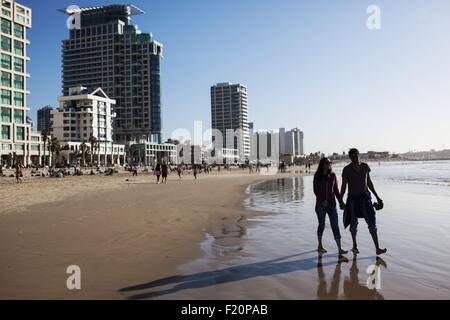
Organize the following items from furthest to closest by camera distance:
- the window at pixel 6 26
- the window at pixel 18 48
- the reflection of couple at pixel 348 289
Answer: the window at pixel 18 48
the window at pixel 6 26
the reflection of couple at pixel 348 289

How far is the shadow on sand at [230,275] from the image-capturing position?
548cm

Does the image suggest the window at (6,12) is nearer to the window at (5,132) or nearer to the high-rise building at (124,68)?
the window at (5,132)

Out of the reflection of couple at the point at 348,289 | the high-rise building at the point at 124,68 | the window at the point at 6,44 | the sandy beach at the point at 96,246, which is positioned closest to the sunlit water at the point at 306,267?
the reflection of couple at the point at 348,289

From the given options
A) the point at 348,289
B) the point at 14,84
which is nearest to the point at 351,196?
the point at 348,289

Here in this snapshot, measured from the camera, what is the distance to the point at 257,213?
14430mm

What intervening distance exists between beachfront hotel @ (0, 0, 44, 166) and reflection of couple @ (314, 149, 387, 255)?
91.5 m

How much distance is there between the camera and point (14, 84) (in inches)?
3556

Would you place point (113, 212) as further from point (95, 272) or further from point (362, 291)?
point (362, 291)

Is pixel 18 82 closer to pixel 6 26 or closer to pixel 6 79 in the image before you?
pixel 6 79

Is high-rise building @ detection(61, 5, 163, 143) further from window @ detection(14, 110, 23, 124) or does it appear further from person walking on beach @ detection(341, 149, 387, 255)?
person walking on beach @ detection(341, 149, 387, 255)

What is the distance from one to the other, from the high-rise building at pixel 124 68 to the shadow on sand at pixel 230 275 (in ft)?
595

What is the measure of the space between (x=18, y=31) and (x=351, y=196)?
104m
